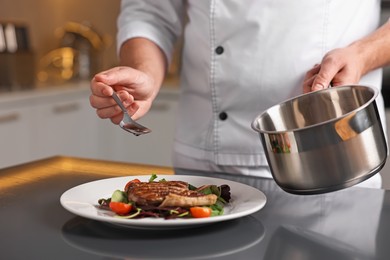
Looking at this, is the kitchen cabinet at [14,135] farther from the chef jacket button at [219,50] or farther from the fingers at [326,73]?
the fingers at [326,73]

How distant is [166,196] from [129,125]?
0.82 feet

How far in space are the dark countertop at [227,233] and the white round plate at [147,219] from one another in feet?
0.05

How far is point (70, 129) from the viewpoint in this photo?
8.84 ft

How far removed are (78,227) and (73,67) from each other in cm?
235

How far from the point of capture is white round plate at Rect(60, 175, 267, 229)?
2.33ft

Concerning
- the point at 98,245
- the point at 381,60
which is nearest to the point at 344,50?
the point at 381,60


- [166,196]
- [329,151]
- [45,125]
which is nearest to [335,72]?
[329,151]

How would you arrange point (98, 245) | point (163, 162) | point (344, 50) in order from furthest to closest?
point (163, 162)
point (344, 50)
point (98, 245)

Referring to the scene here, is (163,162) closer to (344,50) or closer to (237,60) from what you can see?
(237,60)

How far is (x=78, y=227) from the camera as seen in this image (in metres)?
0.76

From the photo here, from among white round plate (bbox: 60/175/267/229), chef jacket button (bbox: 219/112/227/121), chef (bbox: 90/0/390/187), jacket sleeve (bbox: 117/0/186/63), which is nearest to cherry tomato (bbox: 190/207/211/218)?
white round plate (bbox: 60/175/267/229)

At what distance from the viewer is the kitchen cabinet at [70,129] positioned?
2400mm

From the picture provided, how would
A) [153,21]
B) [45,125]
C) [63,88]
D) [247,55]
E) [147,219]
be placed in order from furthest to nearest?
[63,88] < [45,125] < [153,21] < [247,55] < [147,219]

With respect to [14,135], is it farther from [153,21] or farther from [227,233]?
[227,233]
